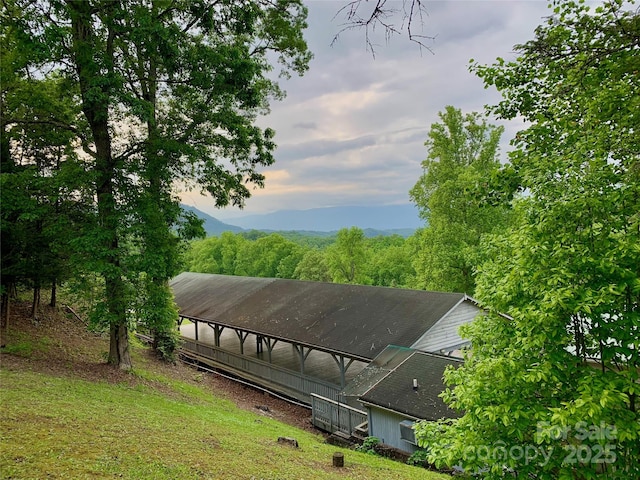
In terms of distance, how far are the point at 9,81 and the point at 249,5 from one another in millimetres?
7123

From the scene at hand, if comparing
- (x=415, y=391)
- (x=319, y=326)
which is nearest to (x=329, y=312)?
(x=319, y=326)

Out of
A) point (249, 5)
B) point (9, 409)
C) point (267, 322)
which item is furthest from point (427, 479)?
point (249, 5)

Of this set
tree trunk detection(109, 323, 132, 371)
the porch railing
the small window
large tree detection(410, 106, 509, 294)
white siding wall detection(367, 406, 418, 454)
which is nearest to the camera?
the small window

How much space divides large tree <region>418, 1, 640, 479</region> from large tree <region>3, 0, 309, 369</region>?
29.5ft

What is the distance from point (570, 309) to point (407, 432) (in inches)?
304

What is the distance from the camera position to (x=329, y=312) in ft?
57.7

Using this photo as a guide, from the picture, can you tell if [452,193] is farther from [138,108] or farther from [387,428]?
[138,108]

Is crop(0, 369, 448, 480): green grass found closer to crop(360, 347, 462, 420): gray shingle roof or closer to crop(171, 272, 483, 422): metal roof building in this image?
crop(360, 347, 462, 420): gray shingle roof

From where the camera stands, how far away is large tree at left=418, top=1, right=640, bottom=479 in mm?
3547

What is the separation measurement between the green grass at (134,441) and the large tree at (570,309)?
3.71m

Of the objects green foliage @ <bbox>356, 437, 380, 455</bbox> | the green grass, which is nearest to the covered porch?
green foliage @ <bbox>356, 437, 380, 455</bbox>

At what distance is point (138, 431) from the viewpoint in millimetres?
7266

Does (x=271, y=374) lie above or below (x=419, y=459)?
below

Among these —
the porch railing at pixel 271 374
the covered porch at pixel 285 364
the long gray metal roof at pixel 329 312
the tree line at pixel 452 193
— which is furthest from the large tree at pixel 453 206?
the porch railing at pixel 271 374
